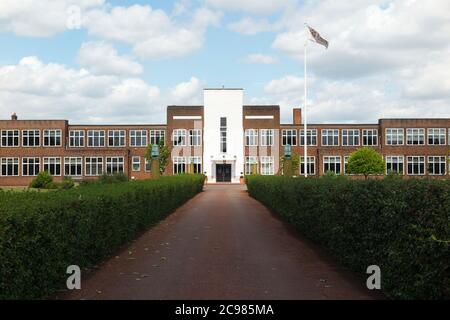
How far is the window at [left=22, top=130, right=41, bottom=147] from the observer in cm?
6900

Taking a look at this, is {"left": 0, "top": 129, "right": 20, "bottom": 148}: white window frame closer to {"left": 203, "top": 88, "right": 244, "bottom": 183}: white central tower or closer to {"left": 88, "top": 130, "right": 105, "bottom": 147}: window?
{"left": 88, "top": 130, "right": 105, "bottom": 147}: window

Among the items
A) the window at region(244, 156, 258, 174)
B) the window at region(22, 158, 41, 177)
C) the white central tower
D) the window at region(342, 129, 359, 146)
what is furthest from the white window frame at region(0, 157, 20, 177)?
the window at region(342, 129, 359, 146)

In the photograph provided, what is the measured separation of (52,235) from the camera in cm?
705

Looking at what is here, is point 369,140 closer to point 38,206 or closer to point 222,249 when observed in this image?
point 222,249

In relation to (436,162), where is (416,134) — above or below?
above

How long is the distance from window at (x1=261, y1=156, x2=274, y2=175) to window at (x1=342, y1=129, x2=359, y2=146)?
35.4ft

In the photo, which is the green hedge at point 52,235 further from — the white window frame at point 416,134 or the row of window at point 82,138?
the white window frame at point 416,134

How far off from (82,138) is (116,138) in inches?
183

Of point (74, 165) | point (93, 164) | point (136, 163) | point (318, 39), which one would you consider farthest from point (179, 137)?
point (318, 39)

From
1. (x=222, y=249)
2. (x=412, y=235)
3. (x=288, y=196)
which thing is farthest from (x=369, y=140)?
(x=412, y=235)

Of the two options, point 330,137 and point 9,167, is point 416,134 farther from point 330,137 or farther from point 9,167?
point 9,167

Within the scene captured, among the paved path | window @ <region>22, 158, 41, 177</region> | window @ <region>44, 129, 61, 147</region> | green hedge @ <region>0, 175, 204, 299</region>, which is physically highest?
window @ <region>44, 129, 61, 147</region>

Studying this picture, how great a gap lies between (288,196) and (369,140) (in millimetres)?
55883
